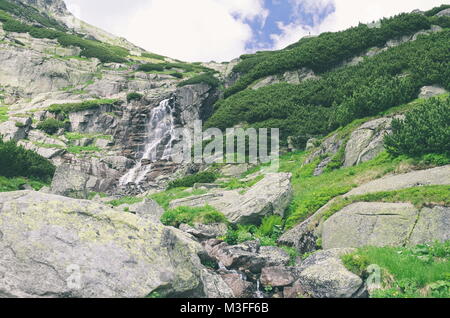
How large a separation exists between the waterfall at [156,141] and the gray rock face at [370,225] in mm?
32328

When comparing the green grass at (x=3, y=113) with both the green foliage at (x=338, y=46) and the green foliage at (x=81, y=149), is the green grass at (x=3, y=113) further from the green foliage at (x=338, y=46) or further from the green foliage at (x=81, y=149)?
the green foliage at (x=338, y=46)

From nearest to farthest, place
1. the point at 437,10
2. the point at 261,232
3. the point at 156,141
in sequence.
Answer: the point at 261,232, the point at 437,10, the point at 156,141

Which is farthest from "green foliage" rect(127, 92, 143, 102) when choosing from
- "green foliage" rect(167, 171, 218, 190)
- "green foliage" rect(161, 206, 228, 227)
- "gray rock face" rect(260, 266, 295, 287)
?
"gray rock face" rect(260, 266, 295, 287)

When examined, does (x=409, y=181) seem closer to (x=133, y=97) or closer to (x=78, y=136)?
(x=78, y=136)

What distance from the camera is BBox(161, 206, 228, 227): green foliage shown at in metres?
16.3

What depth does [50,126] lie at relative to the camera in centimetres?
5169

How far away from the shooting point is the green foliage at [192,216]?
16281mm

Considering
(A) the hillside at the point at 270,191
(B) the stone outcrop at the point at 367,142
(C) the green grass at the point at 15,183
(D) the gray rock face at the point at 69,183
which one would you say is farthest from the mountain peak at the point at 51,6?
(B) the stone outcrop at the point at 367,142

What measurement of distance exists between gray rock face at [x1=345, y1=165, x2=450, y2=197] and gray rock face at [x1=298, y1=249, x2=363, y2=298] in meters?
4.78

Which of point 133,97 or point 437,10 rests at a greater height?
point 437,10

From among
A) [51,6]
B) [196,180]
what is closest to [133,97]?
[196,180]

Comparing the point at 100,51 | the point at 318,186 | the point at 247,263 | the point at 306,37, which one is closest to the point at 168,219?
the point at 247,263

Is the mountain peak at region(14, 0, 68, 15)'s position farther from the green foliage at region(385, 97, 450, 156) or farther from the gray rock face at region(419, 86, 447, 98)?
the green foliage at region(385, 97, 450, 156)

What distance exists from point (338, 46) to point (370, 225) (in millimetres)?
41443
